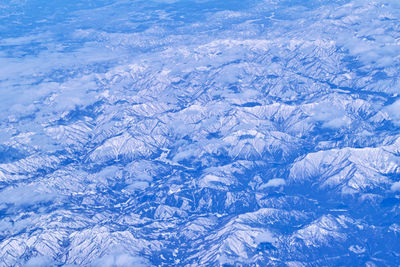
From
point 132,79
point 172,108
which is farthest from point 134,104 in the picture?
point 132,79

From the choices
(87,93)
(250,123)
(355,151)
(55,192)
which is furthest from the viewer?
(87,93)

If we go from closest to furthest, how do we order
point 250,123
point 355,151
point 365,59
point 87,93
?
point 355,151 < point 250,123 < point 87,93 < point 365,59

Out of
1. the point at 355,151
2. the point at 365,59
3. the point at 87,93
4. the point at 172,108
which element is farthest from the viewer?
the point at 365,59

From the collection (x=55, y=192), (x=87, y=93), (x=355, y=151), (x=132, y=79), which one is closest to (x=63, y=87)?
(x=87, y=93)

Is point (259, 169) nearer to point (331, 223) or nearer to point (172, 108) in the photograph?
point (331, 223)

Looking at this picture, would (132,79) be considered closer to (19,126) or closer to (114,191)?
(19,126)

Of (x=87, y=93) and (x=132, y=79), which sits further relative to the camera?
(x=132, y=79)
